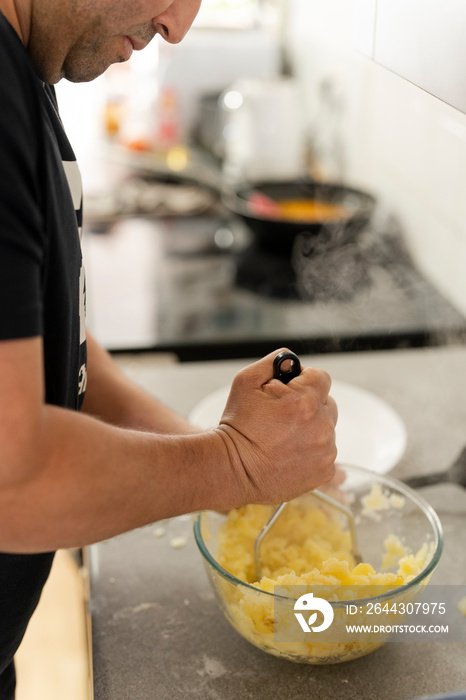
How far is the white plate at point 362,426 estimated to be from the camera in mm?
1258

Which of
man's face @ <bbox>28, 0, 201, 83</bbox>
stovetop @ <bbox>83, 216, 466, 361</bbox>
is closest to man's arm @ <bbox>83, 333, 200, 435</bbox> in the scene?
man's face @ <bbox>28, 0, 201, 83</bbox>

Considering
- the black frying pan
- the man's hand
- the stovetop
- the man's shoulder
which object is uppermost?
the man's shoulder

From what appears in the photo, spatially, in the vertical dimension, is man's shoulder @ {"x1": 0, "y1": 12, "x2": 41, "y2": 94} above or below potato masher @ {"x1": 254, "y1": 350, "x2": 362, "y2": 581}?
above

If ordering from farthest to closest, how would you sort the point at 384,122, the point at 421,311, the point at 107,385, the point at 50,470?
the point at 384,122, the point at 421,311, the point at 107,385, the point at 50,470

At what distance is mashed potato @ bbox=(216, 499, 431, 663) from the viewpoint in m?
0.82

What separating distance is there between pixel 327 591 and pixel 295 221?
1.48 meters

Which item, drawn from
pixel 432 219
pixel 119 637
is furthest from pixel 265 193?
→ pixel 119 637

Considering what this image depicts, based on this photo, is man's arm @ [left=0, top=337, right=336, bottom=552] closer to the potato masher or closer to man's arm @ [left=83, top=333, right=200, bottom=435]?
the potato masher

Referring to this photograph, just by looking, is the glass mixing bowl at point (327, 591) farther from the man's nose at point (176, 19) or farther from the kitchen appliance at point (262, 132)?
the kitchen appliance at point (262, 132)

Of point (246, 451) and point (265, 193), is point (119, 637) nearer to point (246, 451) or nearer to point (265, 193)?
point (246, 451)

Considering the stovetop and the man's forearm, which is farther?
the stovetop

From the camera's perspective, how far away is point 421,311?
1995 mm

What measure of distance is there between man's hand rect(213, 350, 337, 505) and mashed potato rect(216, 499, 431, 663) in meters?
0.13

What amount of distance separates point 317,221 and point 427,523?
1.32m
